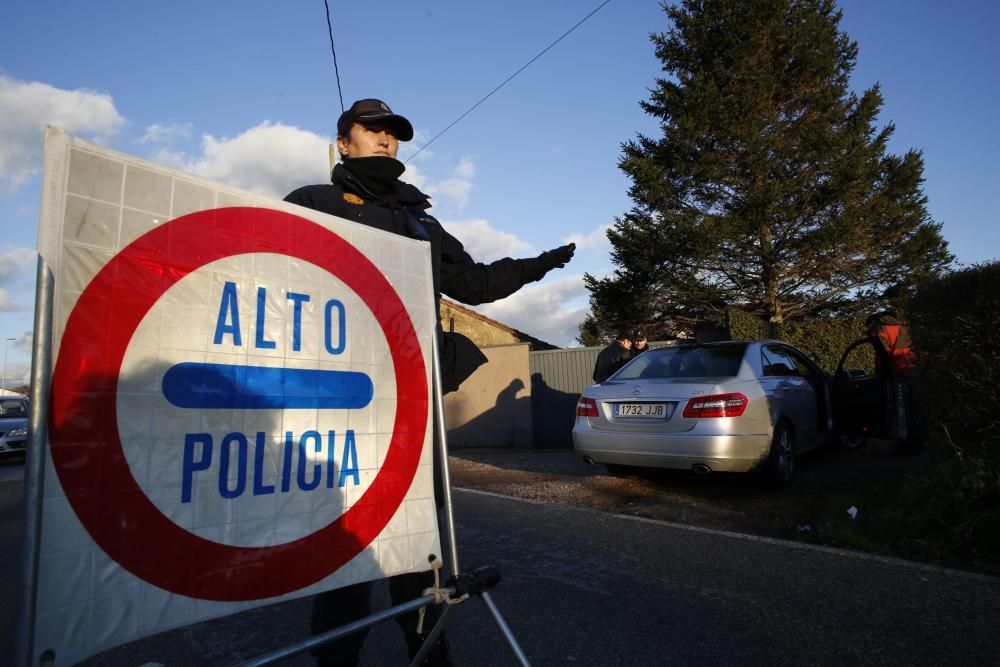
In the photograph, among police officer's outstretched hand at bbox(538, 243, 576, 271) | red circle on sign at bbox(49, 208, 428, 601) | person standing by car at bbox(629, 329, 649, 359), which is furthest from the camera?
person standing by car at bbox(629, 329, 649, 359)

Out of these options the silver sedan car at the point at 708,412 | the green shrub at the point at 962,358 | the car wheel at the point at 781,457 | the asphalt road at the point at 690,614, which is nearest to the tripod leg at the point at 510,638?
the asphalt road at the point at 690,614

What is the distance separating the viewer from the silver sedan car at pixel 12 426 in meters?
13.4

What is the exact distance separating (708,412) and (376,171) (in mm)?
4360

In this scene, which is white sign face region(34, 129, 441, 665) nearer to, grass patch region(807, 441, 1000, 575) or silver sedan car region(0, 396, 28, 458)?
grass patch region(807, 441, 1000, 575)

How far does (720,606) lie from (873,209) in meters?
19.3

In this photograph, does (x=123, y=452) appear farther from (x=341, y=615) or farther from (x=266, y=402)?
(x=341, y=615)

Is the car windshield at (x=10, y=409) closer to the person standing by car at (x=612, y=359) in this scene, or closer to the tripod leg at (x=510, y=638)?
the person standing by car at (x=612, y=359)

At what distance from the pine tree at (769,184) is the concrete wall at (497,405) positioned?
7705mm

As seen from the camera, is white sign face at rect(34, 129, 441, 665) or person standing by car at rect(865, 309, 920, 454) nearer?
white sign face at rect(34, 129, 441, 665)

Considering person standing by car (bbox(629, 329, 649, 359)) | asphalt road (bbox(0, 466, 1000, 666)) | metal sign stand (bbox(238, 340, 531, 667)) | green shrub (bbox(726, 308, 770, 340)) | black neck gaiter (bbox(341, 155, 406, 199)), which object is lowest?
asphalt road (bbox(0, 466, 1000, 666))

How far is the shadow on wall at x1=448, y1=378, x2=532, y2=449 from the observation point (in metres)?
14.0

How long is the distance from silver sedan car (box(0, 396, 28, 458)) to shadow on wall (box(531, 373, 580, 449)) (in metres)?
10.4

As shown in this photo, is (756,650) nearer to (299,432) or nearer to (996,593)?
(996,593)

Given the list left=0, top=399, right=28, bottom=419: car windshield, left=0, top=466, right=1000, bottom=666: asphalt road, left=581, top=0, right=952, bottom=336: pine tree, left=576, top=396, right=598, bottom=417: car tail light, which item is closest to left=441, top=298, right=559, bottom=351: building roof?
left=581, top=0, right=952, bottom=336: pine tree
